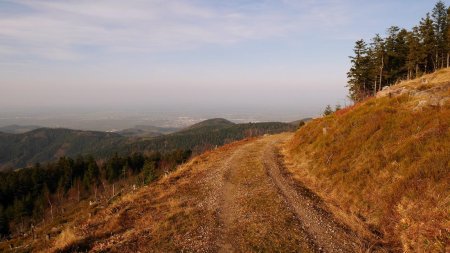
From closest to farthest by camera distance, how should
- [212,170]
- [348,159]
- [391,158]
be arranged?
[391,158], [348,159], [212,170]

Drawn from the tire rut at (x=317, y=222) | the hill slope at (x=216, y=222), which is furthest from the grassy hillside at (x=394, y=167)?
the hill slope at (x=216, y=222)

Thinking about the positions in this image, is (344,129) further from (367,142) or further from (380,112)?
(367,142)

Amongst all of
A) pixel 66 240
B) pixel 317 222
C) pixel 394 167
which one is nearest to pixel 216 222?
pixel 317 222

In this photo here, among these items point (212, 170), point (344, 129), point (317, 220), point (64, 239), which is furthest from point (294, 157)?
point (64, 239)

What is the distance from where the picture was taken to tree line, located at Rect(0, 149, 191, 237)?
87.9 m

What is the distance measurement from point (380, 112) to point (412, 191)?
12.3 meters

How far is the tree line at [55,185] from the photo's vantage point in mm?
87875

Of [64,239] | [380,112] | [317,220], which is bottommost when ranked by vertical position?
[64,239]

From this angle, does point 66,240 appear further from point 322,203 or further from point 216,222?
point 322,203

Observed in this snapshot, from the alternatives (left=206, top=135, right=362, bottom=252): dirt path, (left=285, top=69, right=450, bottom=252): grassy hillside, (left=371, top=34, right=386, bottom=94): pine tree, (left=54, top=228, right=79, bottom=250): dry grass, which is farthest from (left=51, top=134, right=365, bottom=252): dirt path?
(left=371, top=34, right=386, bottom=94): pine tree

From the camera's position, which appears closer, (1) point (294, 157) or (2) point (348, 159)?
(2) point (348, 159)

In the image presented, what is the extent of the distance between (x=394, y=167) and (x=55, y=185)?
122m

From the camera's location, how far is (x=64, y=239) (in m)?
13.8

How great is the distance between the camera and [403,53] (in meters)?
63.0
